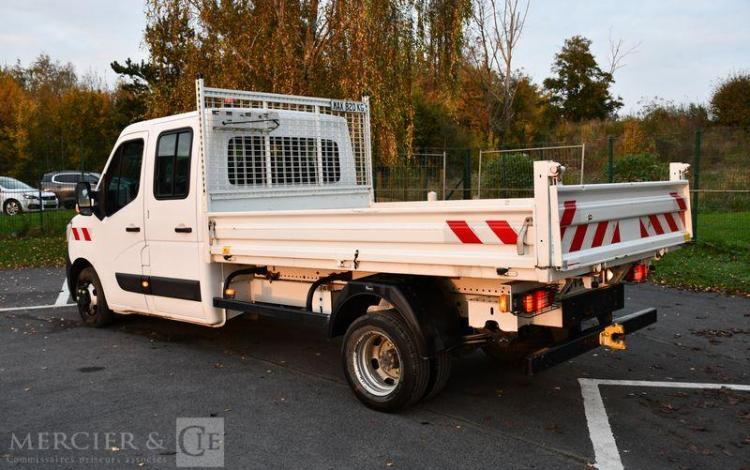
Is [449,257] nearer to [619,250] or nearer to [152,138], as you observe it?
[619,250]

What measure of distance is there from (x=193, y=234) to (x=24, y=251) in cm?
1097

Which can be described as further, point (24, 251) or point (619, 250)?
point (24, 251)

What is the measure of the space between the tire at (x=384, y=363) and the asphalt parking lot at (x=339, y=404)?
0.51ft

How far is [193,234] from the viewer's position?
6133 millimetres

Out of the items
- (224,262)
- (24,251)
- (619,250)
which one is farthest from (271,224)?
(24,251)

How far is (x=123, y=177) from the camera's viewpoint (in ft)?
23.0

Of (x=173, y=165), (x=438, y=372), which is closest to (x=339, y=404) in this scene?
(x=438, y=372)

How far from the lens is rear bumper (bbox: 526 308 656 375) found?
4.28 metres

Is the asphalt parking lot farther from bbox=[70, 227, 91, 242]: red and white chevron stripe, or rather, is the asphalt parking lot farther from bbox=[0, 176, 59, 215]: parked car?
bbox=[0, 176, 59, 215]: parked car

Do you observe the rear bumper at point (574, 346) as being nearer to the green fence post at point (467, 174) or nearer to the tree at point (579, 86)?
the green fence post at point (467, 174)

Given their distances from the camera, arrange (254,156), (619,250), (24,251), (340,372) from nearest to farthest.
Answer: (619,250) → (340,372) → (254,156) → (24,251)

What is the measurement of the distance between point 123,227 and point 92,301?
4.38ft

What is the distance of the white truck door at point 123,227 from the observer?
683 centimetres

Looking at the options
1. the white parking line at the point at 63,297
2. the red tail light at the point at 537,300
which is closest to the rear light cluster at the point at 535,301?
the red tail light at the point at 537,300
